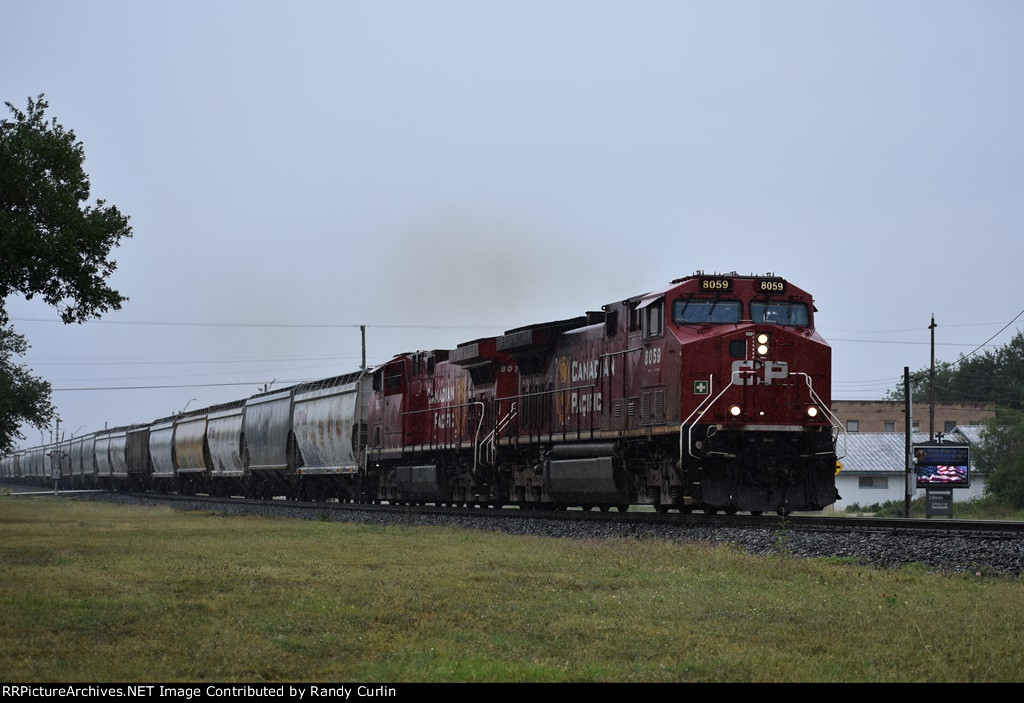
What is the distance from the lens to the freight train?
2070 cm

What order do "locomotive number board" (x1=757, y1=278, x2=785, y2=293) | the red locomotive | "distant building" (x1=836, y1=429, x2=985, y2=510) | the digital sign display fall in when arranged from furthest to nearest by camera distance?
"distant building" (x1=836, y1=429, x2=985, y2=510) < the digital sign display < "locomotive number board" (x1=757, y1=278, x2=785, y2=293) < the red locomotive

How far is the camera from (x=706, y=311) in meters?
21.5

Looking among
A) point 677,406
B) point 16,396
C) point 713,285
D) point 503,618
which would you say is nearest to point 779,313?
point 713,285

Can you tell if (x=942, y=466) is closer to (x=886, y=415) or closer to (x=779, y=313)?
(x=779, y=313)

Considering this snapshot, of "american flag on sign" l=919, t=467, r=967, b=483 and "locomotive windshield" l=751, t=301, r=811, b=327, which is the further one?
"american flag on sign" l=919, t=467, r=967, b=483

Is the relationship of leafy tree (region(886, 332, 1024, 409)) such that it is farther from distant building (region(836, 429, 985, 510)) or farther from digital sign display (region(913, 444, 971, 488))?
digital sign display (region(913, 444, 971, 488))

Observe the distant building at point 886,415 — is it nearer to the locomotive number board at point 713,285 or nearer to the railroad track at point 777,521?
the railroad track at point 777,521

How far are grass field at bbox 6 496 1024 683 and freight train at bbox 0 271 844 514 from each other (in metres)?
3.72

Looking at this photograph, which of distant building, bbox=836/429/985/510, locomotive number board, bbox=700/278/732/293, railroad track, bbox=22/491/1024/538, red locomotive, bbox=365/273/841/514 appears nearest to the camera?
railroad track, bbox=22/491/1024/538

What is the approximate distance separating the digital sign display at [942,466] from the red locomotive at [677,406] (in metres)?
13.7

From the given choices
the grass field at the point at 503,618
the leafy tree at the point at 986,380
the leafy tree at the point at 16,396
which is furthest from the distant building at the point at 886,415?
the grass field at the point at 503,618

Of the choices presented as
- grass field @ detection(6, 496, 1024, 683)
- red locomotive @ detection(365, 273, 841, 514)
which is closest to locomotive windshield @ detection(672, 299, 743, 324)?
red locomotive @ detection(365, 273, 841, 514)

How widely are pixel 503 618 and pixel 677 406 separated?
1013 cm

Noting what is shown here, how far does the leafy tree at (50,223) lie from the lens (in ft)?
85.6
